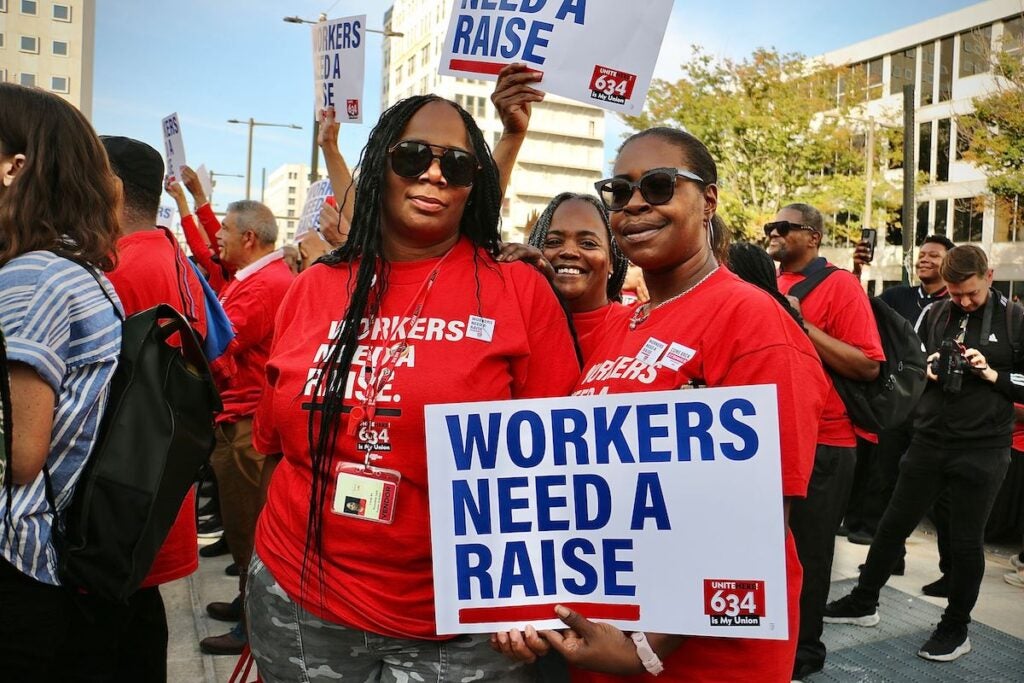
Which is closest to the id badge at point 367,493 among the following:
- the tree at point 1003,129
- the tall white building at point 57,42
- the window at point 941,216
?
the tall white building at point 57,42

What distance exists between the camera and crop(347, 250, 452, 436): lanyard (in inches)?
79.4

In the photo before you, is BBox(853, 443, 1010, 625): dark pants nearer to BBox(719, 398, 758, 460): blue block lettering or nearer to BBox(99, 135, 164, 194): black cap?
BBox(719, 398, 758, 460): blue block lettering

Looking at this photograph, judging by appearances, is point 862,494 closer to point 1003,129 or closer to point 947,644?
point 947,644

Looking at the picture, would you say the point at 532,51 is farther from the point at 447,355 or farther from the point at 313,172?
the point at 313,172

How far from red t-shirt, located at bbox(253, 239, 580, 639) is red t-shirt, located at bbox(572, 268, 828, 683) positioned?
0.25 metres

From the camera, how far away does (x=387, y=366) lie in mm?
2049

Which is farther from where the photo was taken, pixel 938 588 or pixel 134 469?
pixel 938 588

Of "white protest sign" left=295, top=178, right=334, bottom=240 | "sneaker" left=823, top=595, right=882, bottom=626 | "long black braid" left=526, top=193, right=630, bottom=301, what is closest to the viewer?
"long black braid" left=526, top=193, right=630, bottom=301

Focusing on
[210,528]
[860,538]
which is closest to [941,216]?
[860,538]

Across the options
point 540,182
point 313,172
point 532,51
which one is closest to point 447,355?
point 532,51

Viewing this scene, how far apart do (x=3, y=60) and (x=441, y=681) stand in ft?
23.9

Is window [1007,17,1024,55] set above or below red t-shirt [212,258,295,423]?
above

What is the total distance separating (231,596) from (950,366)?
15.3ft

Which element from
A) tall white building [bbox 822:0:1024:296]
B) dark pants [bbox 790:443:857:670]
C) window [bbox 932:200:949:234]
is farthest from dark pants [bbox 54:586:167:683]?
window [bbox 932:200:949:234]
